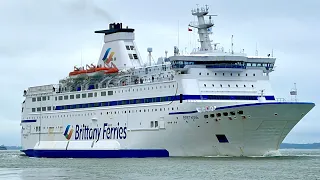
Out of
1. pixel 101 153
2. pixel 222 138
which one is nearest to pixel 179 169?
pixel 222 138

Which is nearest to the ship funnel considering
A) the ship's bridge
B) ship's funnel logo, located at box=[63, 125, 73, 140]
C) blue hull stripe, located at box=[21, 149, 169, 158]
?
ship's funnel logo, located at box=[63, 125, 73, 140]

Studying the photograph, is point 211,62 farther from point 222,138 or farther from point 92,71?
point 92,71

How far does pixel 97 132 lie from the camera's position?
58.0m

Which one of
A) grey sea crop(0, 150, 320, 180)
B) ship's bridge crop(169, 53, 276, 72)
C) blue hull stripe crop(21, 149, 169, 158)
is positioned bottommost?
grey sea crop(0, 150, 320, 180)

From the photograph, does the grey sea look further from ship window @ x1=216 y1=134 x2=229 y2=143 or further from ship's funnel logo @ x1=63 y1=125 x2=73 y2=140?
ship's funnel logo @ x1=63 y1=125 x2=73 y2=140

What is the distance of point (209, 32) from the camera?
55.6 meters

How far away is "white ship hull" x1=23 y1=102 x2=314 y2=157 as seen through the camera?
157ft

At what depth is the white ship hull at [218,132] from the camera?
4775 cm

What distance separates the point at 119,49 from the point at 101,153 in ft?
29.9

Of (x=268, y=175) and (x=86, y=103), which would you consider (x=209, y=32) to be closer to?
(x=86, y=103)

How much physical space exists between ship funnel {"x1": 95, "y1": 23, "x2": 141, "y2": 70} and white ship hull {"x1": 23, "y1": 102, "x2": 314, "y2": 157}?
770 centimetres

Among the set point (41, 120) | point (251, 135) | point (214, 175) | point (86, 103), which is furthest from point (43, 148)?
point (214, 175)

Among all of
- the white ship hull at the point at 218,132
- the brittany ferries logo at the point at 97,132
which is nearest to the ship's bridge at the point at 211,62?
the white ship hull at the point at 218,132

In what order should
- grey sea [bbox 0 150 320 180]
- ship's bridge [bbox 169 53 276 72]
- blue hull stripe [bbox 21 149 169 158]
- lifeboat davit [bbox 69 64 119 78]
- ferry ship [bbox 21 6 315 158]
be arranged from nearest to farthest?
grey sea [bbox 0 150 320 180], ferry ship [bbox 21 6 315 158], ship's bridge [bbox 169 53 276 72], blue hull stripe [bbox 21 149 169 158], lifeboat davit [bbox 69 64 119 78]
